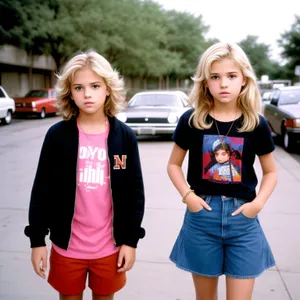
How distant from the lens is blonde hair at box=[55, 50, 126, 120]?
2.10 meters

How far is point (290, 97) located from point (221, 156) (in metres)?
9.65

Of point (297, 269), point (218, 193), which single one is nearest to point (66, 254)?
point (218, 193)

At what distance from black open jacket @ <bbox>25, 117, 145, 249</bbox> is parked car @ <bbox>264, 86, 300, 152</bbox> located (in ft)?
26.2

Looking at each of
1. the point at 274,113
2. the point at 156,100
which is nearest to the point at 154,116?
the point at 156,100

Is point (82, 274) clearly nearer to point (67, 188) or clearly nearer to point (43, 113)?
point (67, 188)

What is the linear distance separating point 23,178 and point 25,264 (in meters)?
3.61

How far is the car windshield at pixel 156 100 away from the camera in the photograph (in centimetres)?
1229

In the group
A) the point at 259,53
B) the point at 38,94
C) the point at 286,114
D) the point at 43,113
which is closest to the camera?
the point at 286,114

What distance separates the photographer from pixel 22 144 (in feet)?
37.6

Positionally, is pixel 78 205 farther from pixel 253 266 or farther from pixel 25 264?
pixel 25 264

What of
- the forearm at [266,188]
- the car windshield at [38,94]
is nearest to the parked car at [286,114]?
the forearm at [266,188]

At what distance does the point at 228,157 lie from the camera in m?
2.10

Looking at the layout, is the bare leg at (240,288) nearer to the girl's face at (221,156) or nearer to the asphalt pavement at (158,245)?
the girl's face at (221,156)

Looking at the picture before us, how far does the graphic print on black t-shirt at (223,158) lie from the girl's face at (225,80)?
20cm
